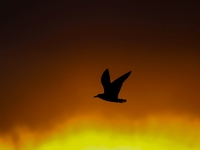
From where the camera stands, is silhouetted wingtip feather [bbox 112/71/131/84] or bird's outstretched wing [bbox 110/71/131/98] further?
bird's outstretched wing [bbox 110/71/131/98]

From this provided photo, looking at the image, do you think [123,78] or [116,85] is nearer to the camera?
[123,78]

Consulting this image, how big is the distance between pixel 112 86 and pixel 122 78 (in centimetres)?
Result: 117

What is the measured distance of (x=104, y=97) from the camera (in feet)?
163

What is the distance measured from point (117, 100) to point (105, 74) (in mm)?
2172

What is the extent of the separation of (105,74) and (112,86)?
42.6 inches

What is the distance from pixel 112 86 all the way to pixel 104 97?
1.28 metres

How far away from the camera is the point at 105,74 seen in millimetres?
49062

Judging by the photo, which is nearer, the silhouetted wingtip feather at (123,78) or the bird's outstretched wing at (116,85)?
the silhouetted wingtip feather at (123,78)

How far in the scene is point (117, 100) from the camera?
161 feet

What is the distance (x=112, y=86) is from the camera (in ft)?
160

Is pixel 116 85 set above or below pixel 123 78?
below

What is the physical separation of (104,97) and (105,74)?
1.82 meters
